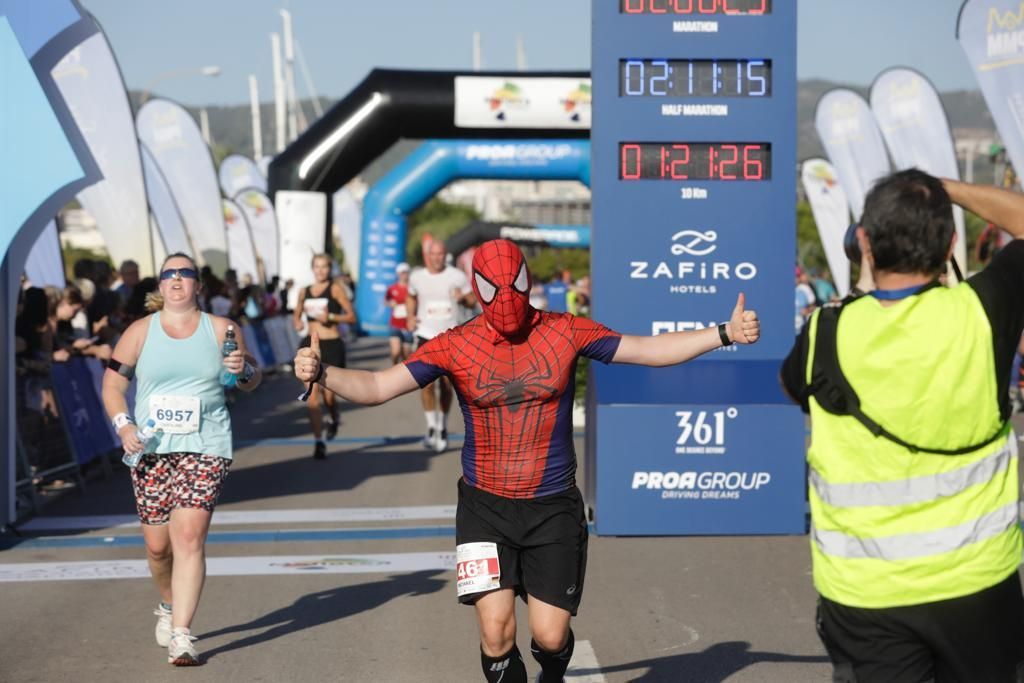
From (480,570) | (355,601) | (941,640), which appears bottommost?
(355,601)

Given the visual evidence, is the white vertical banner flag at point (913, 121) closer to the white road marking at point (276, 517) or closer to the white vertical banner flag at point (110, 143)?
the white vertical banner flag at point (110, 143)

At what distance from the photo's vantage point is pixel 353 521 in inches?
424

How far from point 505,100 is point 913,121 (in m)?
7.40

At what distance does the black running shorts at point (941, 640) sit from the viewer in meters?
A: 3.47

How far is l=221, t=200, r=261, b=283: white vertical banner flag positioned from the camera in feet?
115

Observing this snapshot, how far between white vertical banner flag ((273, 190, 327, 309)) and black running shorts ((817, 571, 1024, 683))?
25919mm

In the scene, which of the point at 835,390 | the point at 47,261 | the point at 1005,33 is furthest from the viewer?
the point at 47,261

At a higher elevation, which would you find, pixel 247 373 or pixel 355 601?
pixel 247 373

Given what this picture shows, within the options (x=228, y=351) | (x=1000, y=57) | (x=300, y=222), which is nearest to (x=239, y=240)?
(x=300, y=222)

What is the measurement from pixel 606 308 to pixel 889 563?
6.00 metres

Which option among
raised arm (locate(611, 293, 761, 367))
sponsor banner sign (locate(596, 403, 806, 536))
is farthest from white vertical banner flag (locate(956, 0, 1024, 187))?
raised arm (locate(611, 293, 761, 367))

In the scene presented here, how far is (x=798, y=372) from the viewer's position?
362 cm

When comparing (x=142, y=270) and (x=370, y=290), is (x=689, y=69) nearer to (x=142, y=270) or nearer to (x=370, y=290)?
(x=142, y=270)

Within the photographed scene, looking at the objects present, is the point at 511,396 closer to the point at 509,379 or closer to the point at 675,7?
the point at 509,379
